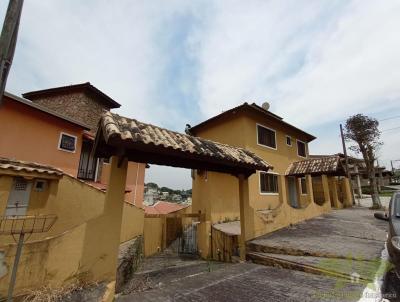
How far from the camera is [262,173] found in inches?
574

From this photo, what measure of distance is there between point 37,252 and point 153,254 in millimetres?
11035

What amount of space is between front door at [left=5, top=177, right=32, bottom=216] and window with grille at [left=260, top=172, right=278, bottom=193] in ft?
38.7

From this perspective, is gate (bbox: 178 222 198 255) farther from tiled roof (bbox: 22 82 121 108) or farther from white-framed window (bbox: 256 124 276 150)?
tiled roof (bbox: 22 82 121 108)

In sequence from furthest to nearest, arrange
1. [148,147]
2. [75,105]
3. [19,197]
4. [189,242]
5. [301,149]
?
[301,149]
[75,105]
[189,242]
[19,197]
[148,147]

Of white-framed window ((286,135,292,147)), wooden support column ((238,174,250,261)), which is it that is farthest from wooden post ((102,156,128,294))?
white-framed window ((286,135,292,147))

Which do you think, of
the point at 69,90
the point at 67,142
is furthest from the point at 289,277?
the point at 69,90

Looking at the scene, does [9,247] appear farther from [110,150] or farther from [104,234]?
[110,150]

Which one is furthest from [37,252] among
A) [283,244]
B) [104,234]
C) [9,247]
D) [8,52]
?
[283,244]

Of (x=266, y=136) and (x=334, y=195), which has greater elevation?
(x=266, y=136)

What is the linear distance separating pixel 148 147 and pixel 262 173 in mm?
11195

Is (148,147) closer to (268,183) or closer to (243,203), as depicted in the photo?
(243,203)

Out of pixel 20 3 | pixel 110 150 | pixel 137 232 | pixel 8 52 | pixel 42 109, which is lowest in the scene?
pixel 137 232

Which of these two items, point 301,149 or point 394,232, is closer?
point 394,232

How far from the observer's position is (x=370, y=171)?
17891mm
